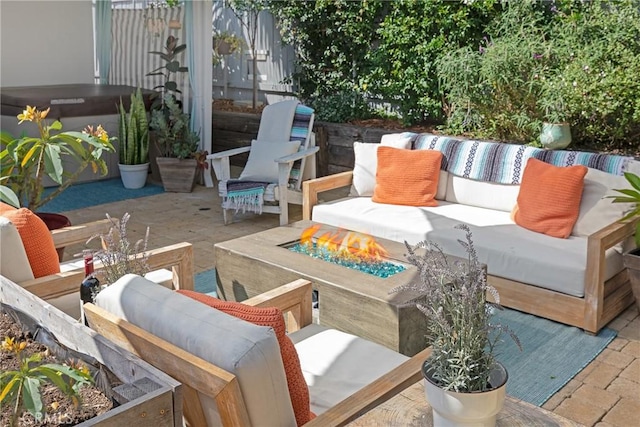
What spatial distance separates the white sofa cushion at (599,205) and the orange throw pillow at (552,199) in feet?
0.17

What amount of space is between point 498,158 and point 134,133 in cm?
417

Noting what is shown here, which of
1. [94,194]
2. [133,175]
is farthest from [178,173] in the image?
[94,194]

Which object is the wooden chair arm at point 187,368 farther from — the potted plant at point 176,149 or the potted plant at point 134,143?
the potted plant at point 134,143

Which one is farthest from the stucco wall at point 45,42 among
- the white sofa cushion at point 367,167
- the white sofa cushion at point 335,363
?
the white sofa cushion at point 335,363

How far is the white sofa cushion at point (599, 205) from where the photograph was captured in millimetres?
3963

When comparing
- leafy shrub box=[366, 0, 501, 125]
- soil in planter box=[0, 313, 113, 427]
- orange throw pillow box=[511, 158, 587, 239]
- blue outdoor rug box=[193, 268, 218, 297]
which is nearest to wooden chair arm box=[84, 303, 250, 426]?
soil in planter box=[0, 313, 113, 427]

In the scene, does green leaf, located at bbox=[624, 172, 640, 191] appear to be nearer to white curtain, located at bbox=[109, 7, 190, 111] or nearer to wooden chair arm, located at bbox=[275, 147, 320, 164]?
wooden chair arm, located at bbox=[275, 147, 320, 164]

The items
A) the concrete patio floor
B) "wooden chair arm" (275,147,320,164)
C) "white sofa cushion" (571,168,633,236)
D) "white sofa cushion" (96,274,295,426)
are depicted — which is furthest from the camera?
"wooden chair arm" (275,147,320,164)

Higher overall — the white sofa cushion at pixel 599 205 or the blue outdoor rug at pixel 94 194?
the white sofa cushion at pixel 599 205

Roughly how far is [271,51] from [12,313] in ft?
23.7

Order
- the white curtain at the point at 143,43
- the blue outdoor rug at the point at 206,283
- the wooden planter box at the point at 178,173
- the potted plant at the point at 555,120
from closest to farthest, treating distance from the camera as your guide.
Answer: the blue outdoor rug at the point at 206,283
the potted plant at the point at 555,120
the wooden planter box at the point at 178,173
the white curtain at the point at 143,43

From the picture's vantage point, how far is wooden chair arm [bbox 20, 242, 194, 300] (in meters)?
2.82

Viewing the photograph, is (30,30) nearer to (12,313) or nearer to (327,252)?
(327,252)

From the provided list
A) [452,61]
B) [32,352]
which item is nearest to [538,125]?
[452,61]
